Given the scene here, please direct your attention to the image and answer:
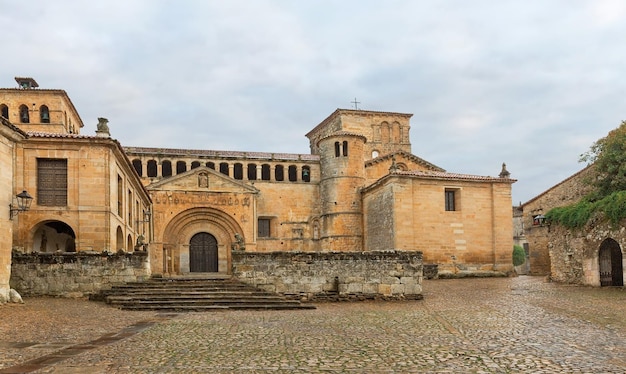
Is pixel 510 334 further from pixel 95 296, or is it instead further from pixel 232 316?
pixel 95 296

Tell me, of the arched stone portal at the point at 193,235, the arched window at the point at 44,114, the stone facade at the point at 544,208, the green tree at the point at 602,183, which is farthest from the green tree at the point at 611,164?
the arched window at the point at 44,114

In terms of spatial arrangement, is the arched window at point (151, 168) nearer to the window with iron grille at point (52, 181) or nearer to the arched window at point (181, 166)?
the arched window at point (181, 166)

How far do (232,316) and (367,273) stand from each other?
Result: 222 inches

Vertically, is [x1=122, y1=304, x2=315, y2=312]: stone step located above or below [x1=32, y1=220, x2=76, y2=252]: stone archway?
below

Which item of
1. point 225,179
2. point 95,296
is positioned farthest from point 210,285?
point 225,179

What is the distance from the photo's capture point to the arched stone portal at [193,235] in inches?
1389

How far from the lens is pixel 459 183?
33344 millimetres

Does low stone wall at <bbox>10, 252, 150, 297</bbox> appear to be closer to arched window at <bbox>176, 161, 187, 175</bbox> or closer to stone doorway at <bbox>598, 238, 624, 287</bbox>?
stone doorway at <bbox>598, 238, 624, 287</bbox>

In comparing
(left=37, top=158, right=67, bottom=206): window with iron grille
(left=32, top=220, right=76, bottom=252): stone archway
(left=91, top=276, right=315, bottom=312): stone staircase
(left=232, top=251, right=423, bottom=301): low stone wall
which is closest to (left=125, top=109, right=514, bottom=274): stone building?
(left=32, top=220, right=76, bottom=252): stone archway

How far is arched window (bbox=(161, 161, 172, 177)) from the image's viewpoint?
1563 inches

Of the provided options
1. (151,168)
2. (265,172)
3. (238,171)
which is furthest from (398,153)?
(151,168)

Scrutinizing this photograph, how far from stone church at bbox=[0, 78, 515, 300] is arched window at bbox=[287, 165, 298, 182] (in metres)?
0.08

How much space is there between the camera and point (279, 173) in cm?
4184

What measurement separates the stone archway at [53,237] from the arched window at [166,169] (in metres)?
14.6
